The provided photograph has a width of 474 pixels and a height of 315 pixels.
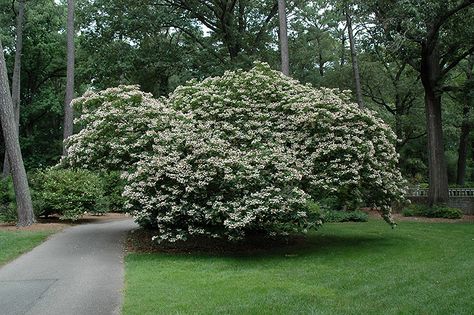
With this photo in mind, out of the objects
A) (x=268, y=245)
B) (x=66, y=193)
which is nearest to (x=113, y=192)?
(x=66, y=193)

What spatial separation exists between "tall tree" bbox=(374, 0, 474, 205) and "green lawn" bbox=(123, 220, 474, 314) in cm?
639

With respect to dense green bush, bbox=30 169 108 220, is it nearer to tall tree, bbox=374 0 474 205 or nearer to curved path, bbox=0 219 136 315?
curved path, bbox=0 219 136 315

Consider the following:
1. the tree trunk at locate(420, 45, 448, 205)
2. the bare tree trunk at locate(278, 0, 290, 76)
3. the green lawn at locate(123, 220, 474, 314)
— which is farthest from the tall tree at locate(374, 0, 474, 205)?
the green lawn at locate(123, 220, 474, 314)

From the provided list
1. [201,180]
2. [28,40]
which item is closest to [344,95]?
[201,180]

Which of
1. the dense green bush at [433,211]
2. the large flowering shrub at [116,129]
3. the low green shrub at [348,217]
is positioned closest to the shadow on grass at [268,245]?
the large flowering shrub at [116,129]

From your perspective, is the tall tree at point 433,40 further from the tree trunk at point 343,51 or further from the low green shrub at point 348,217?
the tree trunk at point 343,51

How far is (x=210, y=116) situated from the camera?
12492mm

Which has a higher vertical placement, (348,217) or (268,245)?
(348,217)

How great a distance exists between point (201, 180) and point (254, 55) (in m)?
15.4

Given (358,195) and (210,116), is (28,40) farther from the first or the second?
(358,195)

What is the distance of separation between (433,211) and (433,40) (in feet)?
22.8

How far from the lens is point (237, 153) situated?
A: 10.7m

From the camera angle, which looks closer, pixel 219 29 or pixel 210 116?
pixel 210 116

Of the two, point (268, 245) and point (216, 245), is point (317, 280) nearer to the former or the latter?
point (268, 245)
